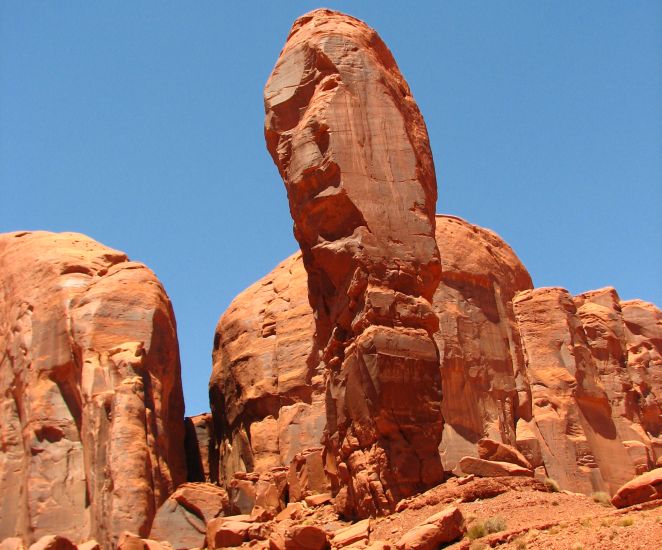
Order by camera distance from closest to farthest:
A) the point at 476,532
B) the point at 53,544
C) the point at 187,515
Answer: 1. the point at 476,532
2. the point at 53,544
3. the point at 187,515

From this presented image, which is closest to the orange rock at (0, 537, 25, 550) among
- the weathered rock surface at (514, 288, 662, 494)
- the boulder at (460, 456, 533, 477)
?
the boulder at (460, 456, 533, 477)

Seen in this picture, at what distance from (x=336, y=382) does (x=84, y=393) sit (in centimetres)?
931

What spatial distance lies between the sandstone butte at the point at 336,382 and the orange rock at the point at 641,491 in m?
0.05

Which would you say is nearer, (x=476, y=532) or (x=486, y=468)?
(x=476, y=532)

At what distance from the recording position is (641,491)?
54.3ft

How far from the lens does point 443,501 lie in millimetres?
18781

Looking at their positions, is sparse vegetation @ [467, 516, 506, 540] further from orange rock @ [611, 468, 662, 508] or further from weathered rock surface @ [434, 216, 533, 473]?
weathered rock surface @ [434, 216, 533, 473]

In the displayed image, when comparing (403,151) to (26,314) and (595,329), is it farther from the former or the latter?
(595,329)

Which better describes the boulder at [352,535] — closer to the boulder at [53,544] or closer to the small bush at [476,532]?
the small bush at [476,532]

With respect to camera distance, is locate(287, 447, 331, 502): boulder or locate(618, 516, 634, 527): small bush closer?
locate(618, 516, 634, 527): small bush

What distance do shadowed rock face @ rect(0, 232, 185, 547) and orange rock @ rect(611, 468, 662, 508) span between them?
473 inches

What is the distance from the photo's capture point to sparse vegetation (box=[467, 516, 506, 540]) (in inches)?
645

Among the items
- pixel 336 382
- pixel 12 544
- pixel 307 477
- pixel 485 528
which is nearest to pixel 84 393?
pixel 12 544

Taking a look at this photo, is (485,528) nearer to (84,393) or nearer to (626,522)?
(626,522)
